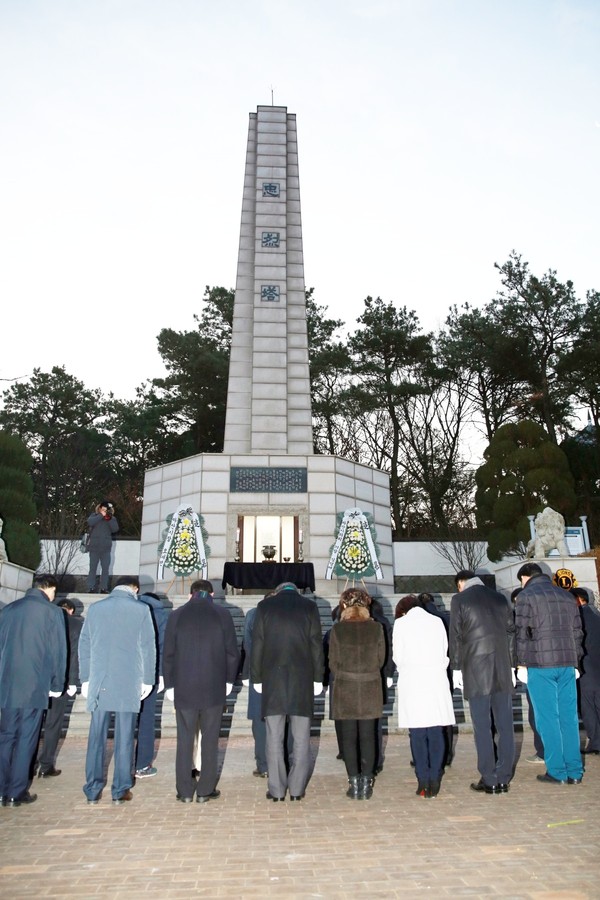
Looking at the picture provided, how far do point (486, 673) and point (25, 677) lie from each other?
3.11 m

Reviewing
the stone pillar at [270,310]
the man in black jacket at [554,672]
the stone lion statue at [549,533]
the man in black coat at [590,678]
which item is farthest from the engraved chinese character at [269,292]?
the man in black jacket at [554,672]

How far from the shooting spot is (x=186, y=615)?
4.73 meters

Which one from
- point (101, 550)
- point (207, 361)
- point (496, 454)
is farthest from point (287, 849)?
point (207, 361)

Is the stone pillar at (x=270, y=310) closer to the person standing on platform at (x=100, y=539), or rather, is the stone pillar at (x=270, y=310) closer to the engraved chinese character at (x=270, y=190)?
the engraved chinese character at (x=270, y=190)

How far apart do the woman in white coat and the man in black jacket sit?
2.14ft

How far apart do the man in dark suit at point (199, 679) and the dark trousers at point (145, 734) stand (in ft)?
2.79

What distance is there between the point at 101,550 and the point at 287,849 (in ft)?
29.4

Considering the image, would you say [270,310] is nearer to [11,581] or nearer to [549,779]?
[11,581]

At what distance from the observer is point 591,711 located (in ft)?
19.3

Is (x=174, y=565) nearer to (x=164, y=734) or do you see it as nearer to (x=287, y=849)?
(x=164, y=734)

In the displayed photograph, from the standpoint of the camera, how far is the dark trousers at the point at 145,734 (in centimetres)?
532

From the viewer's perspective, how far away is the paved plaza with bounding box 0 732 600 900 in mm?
2869

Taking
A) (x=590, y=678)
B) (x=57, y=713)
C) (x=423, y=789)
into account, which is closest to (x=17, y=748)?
(x=57, y=713)

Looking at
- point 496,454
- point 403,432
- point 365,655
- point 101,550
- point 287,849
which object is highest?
point 403,432
